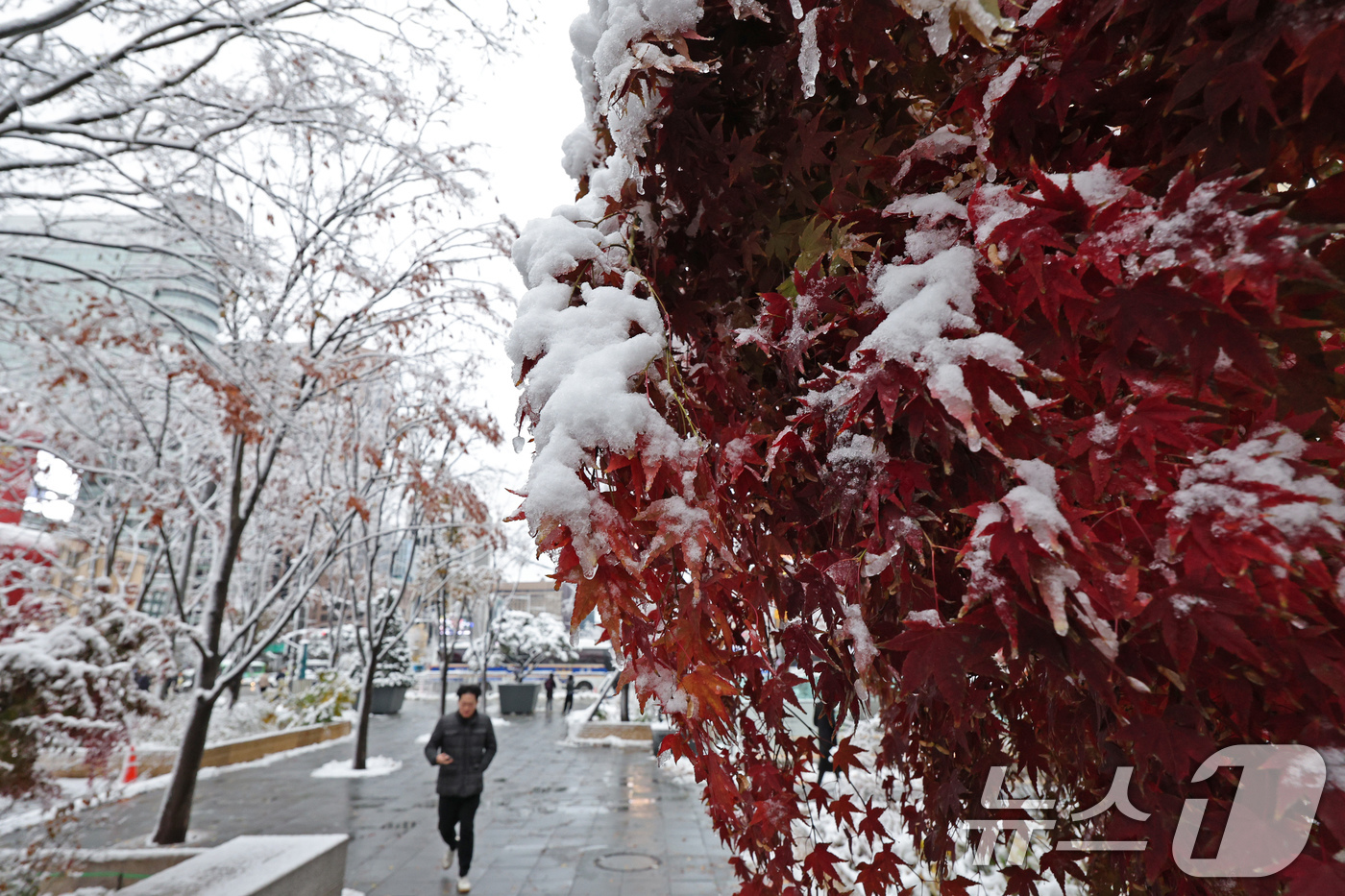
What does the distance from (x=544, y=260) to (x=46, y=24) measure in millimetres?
4691

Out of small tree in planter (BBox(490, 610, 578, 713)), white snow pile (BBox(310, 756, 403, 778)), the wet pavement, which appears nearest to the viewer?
the wet pavement

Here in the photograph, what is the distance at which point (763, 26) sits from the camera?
4.59 ft

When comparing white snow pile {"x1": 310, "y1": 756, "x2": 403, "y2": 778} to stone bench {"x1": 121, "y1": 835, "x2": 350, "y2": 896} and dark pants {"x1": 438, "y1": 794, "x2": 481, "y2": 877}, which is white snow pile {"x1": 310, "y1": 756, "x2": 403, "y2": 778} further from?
stone bench {"x1": 121, "y1": 835, "x2": 350, "y2": 896}

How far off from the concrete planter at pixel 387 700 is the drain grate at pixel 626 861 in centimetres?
1507

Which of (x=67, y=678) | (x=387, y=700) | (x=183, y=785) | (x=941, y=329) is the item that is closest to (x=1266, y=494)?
(x=941, y=329)

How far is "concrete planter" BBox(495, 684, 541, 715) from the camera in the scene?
20156 mm

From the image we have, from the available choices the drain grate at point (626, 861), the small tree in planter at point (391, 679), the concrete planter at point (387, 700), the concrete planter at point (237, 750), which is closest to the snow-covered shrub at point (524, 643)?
the small tree in planter at point (391, 679)

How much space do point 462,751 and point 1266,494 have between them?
681 cm

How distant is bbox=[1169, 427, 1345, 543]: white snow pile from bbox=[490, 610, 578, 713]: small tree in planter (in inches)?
837

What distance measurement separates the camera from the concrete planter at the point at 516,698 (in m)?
20.2

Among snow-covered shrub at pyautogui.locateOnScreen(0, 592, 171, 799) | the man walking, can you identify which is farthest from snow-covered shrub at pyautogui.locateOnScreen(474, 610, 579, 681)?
snow-covered shrub at pyautogui.locateOnScreen(0, 592, 171, 799)

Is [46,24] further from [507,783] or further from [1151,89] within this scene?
[507,783]

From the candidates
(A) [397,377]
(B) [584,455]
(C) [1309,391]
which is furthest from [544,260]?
(A) [397,377]

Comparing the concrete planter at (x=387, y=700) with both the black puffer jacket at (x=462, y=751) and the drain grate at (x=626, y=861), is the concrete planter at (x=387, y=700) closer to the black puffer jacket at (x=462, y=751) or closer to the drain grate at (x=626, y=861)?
the black puffer jacket at (x=462, y=751)
